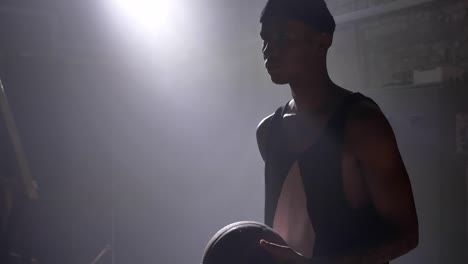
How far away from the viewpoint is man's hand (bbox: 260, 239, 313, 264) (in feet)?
4.50

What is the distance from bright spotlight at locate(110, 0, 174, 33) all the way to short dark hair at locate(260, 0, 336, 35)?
452cm

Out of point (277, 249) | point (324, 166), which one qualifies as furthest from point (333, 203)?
point (277, 249)

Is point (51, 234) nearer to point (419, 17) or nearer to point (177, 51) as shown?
point (177, 51)

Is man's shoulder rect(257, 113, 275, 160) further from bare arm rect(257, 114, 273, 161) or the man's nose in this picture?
the man's nose

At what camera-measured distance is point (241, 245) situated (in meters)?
1.50

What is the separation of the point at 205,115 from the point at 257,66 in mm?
903

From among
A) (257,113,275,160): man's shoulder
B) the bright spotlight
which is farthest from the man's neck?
the bright spotlight

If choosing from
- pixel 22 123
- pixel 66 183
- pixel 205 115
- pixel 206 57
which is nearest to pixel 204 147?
pixel 205 115

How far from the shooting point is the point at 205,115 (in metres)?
6.03

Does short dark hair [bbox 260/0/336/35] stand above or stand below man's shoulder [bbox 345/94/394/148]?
above

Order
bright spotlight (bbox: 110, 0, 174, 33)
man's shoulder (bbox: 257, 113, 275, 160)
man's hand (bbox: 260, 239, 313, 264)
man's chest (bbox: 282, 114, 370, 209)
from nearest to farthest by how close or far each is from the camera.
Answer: man's hand (bbox: 260, 239, 313, 264), man's chest (bbox: 282, 114, 370, 209), man's shoulder (bbox: 257, 113, 275, 160), bright spotlight (bbox: 110, 0, 174, 33)

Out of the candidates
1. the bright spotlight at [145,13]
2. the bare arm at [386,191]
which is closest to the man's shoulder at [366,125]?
the bare arm at [386,191]

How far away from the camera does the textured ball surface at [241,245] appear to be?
146cm

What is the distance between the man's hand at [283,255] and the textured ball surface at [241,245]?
5cm
